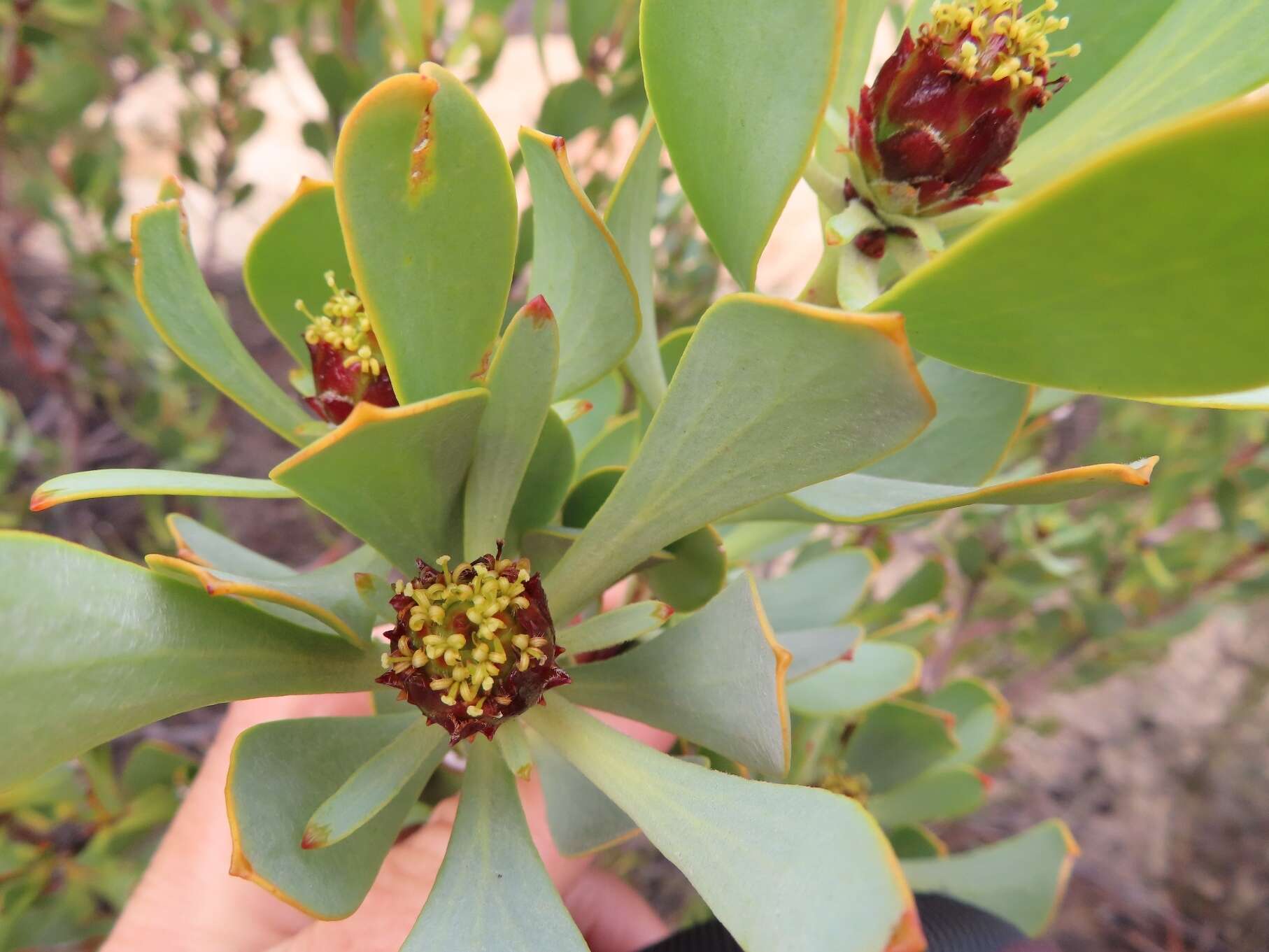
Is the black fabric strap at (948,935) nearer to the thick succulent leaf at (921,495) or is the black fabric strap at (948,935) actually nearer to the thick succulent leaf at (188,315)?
the thick succulent leaf at (921,495)

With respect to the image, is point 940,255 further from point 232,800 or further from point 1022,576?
point 1022,576

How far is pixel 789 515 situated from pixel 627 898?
1.06 m

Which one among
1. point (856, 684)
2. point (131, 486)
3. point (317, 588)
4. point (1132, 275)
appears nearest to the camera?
point (1132, 275)

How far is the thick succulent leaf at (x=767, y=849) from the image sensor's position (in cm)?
32

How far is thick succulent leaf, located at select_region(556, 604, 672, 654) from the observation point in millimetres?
509

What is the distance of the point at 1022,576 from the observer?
1446 millimetres

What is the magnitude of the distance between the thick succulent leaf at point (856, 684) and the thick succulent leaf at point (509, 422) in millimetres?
366

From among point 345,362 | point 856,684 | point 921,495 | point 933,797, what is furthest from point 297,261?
point 933,797

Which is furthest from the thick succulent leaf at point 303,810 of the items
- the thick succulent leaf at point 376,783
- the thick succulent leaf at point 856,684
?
the thick succulent leaf at point 856,684

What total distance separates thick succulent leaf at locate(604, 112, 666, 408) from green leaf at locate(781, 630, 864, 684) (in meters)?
0.21

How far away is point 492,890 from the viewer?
1.53 feet

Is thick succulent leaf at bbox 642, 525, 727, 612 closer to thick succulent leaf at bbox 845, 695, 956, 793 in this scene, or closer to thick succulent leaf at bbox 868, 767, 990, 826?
thick succulent leaf at bbox 845, 695, 956, 793

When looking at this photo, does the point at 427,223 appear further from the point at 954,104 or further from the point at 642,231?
the point at 954,104

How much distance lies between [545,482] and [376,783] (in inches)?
8.0
